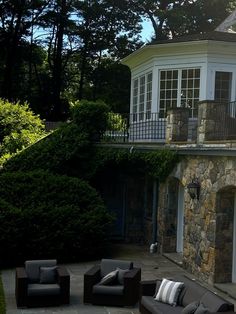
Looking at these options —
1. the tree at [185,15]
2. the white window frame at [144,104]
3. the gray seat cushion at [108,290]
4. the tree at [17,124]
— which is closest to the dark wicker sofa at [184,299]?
the gray seat cushion at [108,290]

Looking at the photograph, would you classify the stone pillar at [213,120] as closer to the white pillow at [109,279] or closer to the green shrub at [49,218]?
the white pillow at [109,279]

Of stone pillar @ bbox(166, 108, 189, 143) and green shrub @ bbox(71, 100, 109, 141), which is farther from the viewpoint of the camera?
green shrub @ bbox(71, 100, 109, 141)

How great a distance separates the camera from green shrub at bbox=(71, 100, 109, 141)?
56.6 ft

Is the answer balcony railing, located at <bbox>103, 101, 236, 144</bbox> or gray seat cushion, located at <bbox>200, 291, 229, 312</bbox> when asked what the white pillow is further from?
balcony railing, located at <bbox>103, 101, 236, 144</bbox>

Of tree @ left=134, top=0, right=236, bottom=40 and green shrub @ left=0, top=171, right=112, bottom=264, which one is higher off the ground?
tree @ left=134, top=0, right=236, bottom=40

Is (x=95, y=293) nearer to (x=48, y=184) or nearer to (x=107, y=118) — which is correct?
(x=48, y=184)

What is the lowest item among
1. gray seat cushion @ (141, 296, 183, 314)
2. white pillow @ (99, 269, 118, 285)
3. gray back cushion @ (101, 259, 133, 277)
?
gray seat cushion @ (141, 296, 183, 314)

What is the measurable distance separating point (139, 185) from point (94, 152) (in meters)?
2.32

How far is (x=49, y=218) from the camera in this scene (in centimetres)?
1383

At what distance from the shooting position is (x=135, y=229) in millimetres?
18344

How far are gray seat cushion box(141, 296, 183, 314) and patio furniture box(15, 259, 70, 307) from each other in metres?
1.80

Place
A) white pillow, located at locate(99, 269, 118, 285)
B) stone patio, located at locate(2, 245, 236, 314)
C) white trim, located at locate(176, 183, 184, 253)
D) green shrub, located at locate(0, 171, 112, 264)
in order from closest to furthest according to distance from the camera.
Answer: stone patio, located at locate(2, 245, 236, 314)
white pillow, located at locate(99, 269, 118, 285)
green shrub, located at locate(0, 171, 112, 264)
white trim, located at locate(176, 183, 184, 253)

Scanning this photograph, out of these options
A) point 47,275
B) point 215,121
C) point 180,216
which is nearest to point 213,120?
point 215,121

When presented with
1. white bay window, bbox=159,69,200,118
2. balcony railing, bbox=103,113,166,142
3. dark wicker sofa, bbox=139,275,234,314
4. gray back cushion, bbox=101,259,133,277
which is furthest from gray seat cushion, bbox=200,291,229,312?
white bay window, bbox=159,69,200,118
